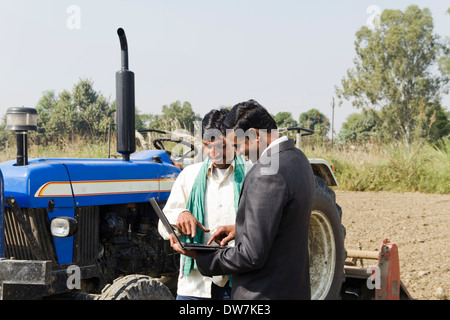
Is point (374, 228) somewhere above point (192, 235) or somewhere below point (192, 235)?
below

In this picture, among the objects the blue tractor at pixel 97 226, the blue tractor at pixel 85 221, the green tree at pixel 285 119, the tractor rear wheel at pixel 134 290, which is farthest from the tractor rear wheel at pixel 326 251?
the green tree at pixel 285 119

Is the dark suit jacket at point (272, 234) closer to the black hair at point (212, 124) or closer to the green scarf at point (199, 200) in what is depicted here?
the green scarf at point (199, 200)

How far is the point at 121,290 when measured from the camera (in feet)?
8.99

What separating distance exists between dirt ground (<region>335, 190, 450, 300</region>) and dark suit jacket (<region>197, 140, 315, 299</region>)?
131 inches

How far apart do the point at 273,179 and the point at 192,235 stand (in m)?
0.68

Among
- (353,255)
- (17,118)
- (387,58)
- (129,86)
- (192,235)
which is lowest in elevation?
(353,255)

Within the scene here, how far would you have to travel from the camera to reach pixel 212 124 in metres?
2.87

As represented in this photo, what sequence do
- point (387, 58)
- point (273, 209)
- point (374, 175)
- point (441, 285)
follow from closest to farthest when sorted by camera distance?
point (273, 209), point (441, 285), point (374, 175), point (387, 58)

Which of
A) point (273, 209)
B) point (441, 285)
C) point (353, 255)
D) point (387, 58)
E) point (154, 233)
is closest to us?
point (273, 209)

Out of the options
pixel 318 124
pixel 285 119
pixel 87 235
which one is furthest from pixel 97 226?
pixel 285 119

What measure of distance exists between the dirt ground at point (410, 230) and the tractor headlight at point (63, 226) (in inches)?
133

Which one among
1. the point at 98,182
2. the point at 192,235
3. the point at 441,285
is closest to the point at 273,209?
the point at 192,235

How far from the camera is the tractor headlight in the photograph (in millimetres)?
2930

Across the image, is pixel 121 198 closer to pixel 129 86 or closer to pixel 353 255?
pixel 129 86
